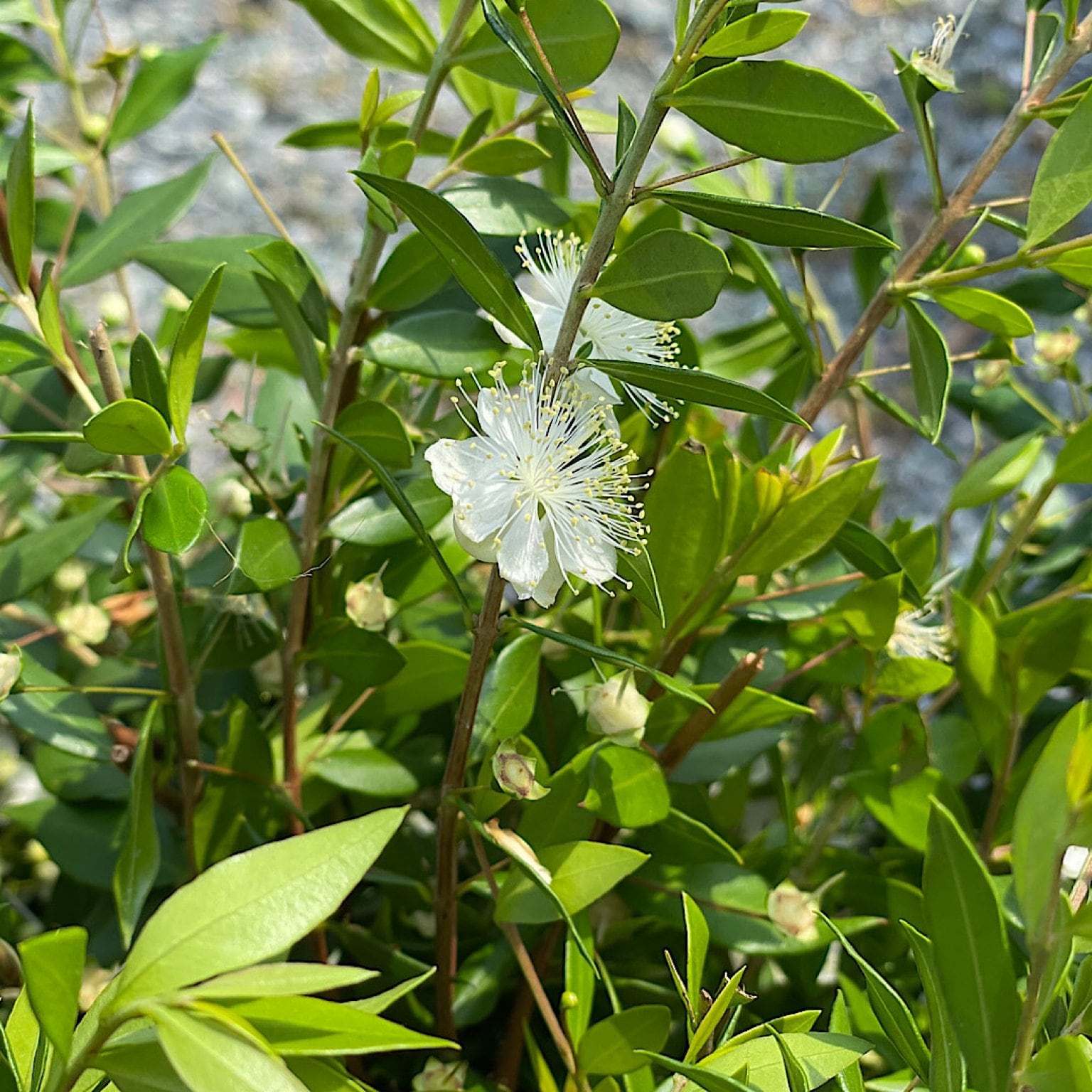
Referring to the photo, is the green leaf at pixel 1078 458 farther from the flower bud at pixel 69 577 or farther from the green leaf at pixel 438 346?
the flower bud at pixel 69 577

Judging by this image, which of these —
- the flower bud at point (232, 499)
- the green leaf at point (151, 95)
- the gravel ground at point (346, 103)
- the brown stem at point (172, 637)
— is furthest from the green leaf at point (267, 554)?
the gravel ground at point (346, 103)

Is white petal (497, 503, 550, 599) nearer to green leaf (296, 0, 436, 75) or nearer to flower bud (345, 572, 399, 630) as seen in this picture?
flower bud (345, 572, 399, 630)

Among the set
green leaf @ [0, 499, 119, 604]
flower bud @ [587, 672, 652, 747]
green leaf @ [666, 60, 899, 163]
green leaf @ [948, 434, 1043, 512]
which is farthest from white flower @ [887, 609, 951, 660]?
green leaf @ [0, 499, 119, 604]

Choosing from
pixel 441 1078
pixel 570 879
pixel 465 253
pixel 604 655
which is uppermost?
pixel 465 253

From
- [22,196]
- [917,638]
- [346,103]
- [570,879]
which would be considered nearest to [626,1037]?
[570,879]

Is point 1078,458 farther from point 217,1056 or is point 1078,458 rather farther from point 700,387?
point 217,1056

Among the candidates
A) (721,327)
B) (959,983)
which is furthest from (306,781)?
(721,327)
